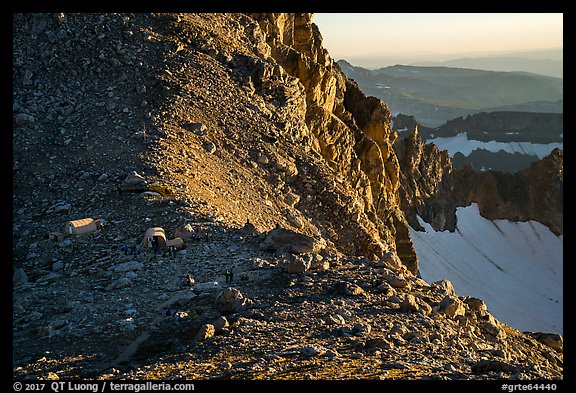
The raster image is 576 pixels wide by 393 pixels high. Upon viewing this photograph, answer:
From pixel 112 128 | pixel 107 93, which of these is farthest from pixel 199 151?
pixel 107 93

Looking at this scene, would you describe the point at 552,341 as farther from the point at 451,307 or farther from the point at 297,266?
the point at 297,266

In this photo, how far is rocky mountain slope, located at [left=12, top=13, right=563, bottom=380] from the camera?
13820 millimetres

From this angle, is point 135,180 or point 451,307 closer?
point 451,307

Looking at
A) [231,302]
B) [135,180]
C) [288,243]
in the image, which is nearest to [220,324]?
[231,302]

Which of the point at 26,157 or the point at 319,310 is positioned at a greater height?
the point at 26,157

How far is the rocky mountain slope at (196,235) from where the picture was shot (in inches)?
544

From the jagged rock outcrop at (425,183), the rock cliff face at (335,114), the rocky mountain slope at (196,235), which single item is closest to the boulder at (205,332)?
the rocky mountain slope at (196,235)

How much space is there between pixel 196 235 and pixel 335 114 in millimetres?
41372

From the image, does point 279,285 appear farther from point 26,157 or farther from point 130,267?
point 26,157

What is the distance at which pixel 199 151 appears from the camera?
2756 centimetres

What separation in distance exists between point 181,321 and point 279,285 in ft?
11.2

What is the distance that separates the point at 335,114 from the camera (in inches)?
2333

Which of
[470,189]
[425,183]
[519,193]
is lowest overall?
[519,193]

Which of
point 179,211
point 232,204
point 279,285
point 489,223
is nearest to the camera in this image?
point 279,285
